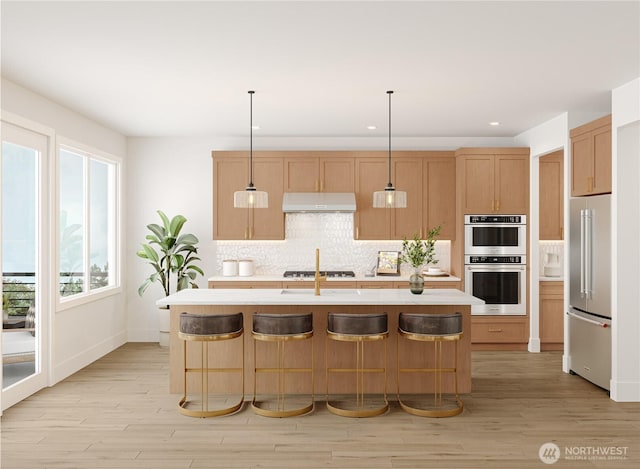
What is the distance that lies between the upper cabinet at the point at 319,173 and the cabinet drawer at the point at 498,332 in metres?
2.47

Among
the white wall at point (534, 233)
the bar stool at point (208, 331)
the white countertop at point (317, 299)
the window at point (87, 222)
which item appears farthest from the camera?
the white wall at point (534, 233)

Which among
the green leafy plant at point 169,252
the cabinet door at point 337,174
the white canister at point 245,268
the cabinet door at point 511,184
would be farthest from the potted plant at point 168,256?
the cabinet door at point 511,184

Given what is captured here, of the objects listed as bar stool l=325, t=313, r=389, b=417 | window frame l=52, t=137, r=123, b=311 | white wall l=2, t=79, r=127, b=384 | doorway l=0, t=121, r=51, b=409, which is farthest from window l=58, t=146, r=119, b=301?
bar stool l=325, t=313, r=389, b=417

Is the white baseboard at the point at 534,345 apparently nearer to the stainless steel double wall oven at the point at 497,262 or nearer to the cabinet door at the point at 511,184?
the stainless steel double wall oven at the point at 497,262

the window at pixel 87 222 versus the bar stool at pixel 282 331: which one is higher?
the window at pixel 87 222

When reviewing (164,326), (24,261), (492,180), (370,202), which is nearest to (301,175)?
(370,202)

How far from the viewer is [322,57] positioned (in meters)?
3.81

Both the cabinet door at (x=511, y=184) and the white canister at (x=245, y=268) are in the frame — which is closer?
the cabinet door at (x=511, y=184)

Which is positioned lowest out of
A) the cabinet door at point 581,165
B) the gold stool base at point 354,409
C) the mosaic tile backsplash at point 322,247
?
the gold stool base at point 354,409

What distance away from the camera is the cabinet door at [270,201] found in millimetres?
6930

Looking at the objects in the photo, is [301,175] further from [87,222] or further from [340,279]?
[87,222]

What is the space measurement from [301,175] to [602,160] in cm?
359

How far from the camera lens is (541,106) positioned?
5398mm

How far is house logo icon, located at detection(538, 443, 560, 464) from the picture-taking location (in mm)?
3414
